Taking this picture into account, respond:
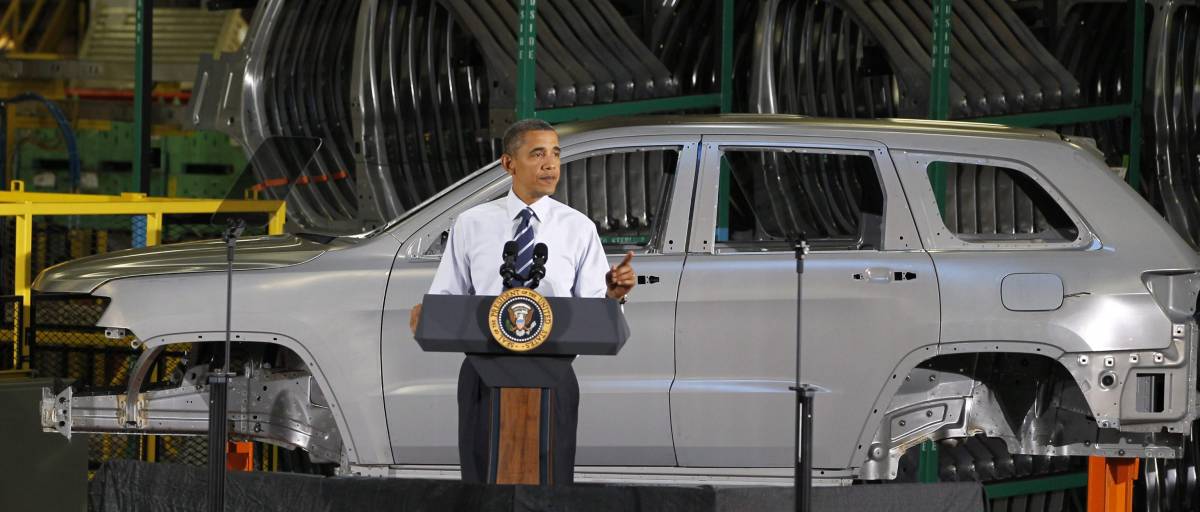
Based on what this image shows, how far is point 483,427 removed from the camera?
4262 millimetres

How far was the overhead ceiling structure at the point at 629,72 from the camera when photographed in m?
8.83

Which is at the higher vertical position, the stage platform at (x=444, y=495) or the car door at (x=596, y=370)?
the car door at (x=596, y=370)

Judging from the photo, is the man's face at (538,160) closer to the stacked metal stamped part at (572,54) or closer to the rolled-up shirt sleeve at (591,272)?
the rolled-up shirt sleeve at (591,272)

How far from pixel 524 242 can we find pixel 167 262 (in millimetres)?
1994

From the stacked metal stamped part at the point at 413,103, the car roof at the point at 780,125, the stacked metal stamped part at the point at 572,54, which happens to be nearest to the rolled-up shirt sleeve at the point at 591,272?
the car roof at the point at 780,125

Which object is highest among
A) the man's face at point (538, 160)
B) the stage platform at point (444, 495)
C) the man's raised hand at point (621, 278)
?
the man's face at point (538, 160)

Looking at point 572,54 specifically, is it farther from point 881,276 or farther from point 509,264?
point 509,264

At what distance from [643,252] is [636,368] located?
0.43 m

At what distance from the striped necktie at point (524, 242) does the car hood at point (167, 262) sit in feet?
5.15

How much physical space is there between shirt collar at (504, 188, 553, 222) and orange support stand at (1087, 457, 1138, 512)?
107 inches

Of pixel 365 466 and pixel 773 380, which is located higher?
pixel 773 380

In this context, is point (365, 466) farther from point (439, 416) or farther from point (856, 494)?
point (856, 494)

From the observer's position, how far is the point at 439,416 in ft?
18.0

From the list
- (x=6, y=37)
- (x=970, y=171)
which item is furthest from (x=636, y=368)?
(x=6, y=37)
